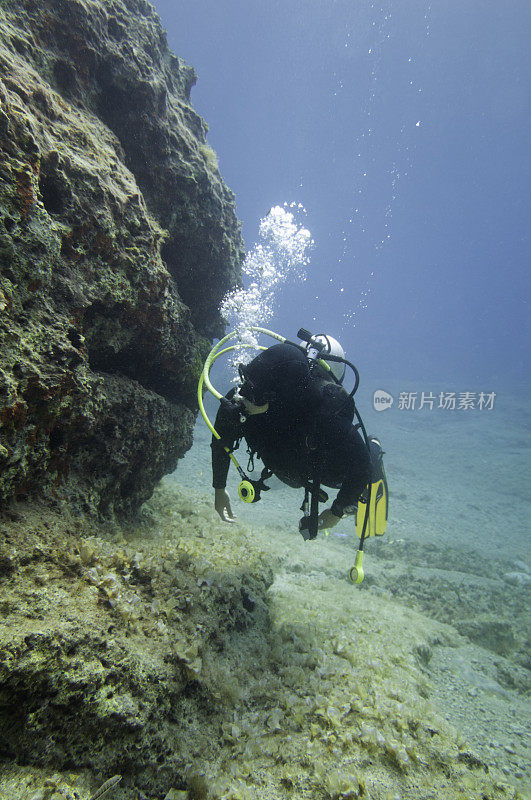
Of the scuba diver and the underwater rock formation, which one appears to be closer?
the underwater rock formation

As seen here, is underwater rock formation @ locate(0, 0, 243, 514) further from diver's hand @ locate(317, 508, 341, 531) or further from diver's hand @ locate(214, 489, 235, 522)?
diver's hand @ locate(317, 508, 341, 531)

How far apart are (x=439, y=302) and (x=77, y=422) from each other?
597 ft

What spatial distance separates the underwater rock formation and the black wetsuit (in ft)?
4.20

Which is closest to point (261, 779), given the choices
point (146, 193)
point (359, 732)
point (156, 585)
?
point (359, 732)

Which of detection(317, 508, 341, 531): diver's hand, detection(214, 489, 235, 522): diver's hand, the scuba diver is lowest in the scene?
detection(214, 489, 235, 522): diver's hand

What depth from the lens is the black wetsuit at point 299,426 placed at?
3242mm

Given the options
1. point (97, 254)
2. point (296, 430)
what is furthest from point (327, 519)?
point (97, 254)

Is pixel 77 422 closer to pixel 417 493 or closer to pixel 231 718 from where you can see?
pixel 231 718

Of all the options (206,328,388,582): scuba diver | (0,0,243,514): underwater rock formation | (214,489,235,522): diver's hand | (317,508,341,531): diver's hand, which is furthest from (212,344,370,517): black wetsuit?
(0,0,243,514): underwater rock formation

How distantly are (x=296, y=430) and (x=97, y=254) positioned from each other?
8.78 ft

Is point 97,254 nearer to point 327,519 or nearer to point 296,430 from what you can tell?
point 296,430

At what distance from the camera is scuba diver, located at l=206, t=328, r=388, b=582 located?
325cm

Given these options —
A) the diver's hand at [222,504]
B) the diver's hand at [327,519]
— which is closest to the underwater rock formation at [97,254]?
the diver's hand at [222,504]

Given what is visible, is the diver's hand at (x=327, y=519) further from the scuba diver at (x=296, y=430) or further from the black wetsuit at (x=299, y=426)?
the black wetsuit at (x=299, y=426)
